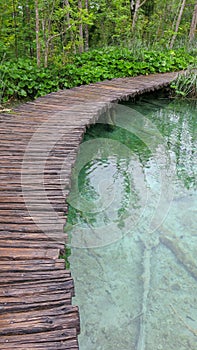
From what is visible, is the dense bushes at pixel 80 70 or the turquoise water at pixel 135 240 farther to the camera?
the dense bushes at pixel 80 70

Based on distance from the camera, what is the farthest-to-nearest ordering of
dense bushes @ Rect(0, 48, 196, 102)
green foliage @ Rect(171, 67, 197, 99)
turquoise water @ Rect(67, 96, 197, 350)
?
green foliage @ Rect(171, 67, 197, 99) < dense bushes @ Rect(0, 48, 196, 102) < turquoise water @ Rect(67, 96, 197, 350)

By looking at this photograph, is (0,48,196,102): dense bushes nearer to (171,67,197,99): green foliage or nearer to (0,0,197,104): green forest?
(0,0,197,104): green forest

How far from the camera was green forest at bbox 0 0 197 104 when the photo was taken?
609 cm

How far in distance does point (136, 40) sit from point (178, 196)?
5.70 metres

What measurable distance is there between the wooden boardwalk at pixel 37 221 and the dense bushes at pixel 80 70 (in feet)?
2.99

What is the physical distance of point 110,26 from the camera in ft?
32.2

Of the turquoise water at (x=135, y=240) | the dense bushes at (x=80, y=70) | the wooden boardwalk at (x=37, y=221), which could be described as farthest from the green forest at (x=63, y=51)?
the turquoise water at (x=135, y=240)

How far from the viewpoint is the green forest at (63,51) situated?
6094 mm

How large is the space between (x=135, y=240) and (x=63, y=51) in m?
4.92

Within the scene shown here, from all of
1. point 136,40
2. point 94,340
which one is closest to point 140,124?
point 136,40

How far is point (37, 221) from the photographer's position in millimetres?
2637

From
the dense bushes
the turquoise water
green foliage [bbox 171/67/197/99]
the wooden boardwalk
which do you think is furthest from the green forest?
the turquoise water

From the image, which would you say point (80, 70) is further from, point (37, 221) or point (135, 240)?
point (37, 221)

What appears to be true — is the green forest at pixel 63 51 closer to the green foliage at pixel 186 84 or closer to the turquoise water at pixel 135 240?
the green foliage at pixel 186 84
